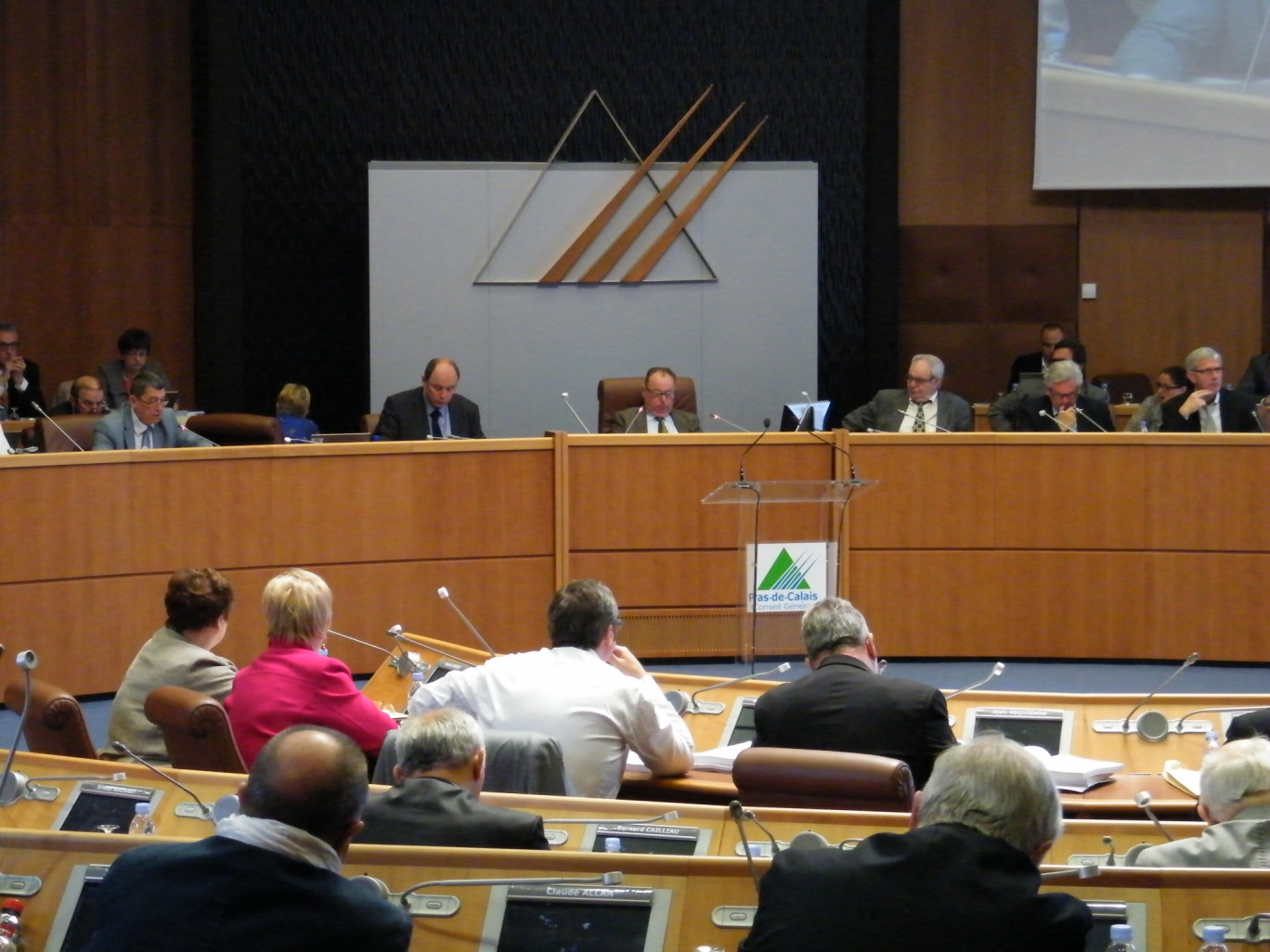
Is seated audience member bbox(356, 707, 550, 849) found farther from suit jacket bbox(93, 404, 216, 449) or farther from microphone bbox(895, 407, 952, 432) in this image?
microphone bbox(895, 407, 952, 432)

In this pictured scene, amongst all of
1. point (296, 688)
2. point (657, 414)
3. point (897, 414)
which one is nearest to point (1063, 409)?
point (897, 414)

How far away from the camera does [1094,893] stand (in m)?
2.44

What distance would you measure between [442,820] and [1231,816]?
1336mm

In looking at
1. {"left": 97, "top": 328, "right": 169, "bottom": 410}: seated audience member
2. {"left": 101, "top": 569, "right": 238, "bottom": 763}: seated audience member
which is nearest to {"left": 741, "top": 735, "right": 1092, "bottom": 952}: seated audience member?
{"left": 101, "top": 569, "right": 238, "bottom": 763}: seated audience member

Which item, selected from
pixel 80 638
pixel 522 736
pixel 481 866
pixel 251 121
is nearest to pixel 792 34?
pixel 251 121

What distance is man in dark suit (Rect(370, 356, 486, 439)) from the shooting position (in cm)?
756

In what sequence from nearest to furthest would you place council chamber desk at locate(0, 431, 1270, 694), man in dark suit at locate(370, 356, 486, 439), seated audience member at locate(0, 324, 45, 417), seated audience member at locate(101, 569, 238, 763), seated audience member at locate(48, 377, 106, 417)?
seated audience member at locate(101, 569, 238, 763) → council chamber desk at locate(0, 431, 1270, 694) → man in dark suit at locate(370, 356, 486, 439) → seated audience member at locate(48, 377, 106, 417) → seated audience member at locate(0, 324, 45, 417)

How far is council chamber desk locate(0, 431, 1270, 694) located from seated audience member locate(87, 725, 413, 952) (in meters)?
4.89

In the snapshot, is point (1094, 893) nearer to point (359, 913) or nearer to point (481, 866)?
point (481, 866)

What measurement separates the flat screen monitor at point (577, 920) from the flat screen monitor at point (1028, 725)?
1.87m

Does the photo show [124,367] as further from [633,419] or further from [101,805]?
[101,805]

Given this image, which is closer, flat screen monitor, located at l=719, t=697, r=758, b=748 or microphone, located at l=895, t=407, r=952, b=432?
flat screen monitor, located at l=719, t=697, r=758, b=748

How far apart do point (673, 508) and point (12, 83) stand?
5423mm

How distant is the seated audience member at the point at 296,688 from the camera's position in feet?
13.1
